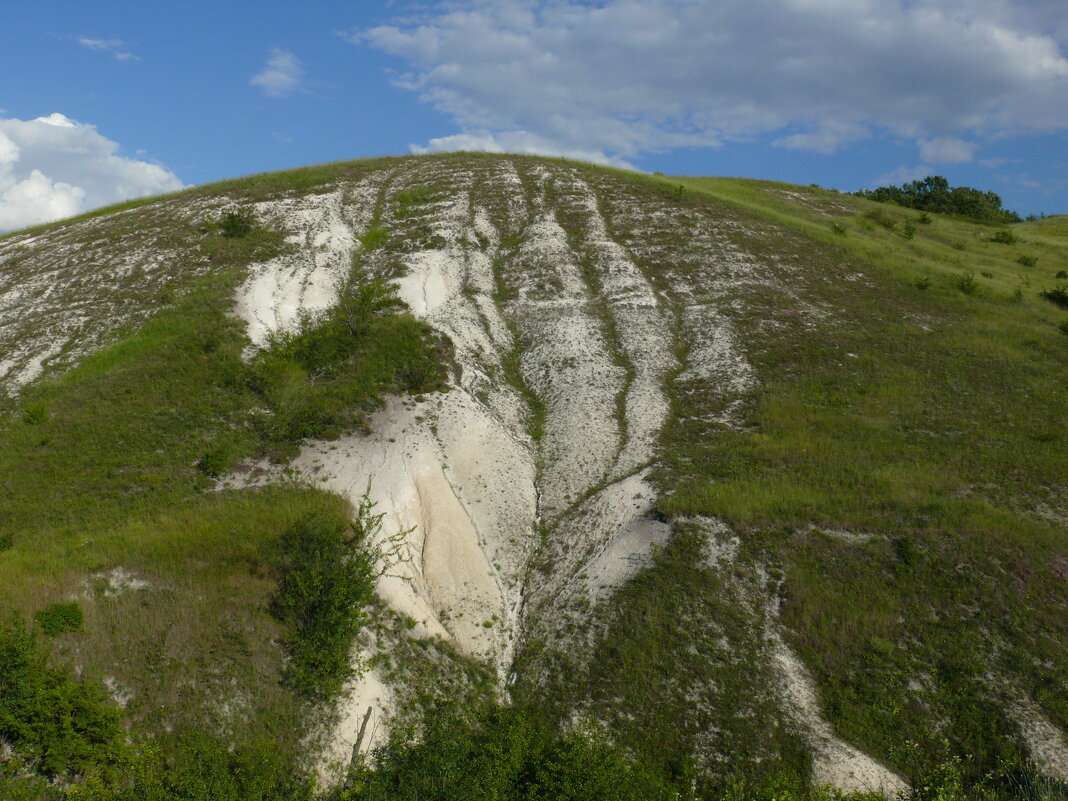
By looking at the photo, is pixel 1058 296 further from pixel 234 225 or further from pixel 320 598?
pixel 234 225

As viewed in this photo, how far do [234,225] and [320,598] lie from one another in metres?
42.2

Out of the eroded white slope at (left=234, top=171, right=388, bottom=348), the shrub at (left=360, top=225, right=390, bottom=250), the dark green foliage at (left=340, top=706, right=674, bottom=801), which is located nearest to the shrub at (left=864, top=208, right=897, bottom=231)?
the shrub at (left=360, top=225, right=390, bottom=250)

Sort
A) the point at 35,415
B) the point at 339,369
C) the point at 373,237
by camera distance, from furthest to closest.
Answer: the point at 373,237 < the point at 339,369 < the point at 35,415

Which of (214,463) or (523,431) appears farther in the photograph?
(523,431)

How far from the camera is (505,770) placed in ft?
65.8

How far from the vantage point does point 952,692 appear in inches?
835

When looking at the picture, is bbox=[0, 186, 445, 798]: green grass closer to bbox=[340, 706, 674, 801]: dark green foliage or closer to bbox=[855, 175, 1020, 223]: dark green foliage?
bbox=[340, 706, 674, 801]: dark green foliage

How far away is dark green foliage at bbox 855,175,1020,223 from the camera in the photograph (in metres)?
91.1

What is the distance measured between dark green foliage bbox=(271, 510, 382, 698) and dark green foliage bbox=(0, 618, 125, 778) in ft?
17.3

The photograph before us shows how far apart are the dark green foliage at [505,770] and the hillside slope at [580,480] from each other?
1114 mm

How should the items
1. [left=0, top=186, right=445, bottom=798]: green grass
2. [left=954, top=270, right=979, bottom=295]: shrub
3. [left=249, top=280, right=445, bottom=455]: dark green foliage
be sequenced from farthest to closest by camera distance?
[left=954, top=270, right=979, bottom=295]: shrub
[left=249, top=280, right=445, bottom=455]: dark green foliage
[left=0, top=186, right=445, bottom=798]: green grass

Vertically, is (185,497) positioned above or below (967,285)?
below

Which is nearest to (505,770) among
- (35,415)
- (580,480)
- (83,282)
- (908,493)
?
(580,480)

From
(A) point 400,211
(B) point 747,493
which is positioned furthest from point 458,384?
(A) point 400,211
